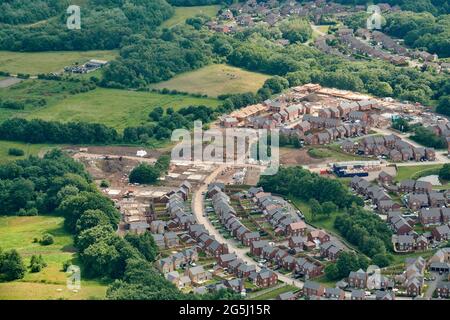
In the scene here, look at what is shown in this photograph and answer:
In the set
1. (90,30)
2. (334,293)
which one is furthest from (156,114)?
(334,293)

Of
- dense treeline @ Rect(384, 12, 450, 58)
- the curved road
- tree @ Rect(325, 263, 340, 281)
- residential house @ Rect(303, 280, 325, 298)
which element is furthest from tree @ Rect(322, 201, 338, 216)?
dense treeline @ Rect(384, 12, 450, 58)

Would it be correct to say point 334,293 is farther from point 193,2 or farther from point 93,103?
point 193,2

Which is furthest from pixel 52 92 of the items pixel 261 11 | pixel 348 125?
pixel 261 11

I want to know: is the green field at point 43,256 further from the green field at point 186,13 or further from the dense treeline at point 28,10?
the dense treeline at point 28,10

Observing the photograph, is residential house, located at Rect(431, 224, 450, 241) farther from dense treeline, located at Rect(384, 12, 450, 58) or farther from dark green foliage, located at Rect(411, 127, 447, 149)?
dense treeline, located at Rect(384, 12, 450, 58)

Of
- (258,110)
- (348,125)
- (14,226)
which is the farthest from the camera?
(258,110)

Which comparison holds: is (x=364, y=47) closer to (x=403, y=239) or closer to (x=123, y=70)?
(x=123, y=70)

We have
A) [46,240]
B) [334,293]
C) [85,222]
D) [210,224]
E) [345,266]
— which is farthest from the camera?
[210,224]
